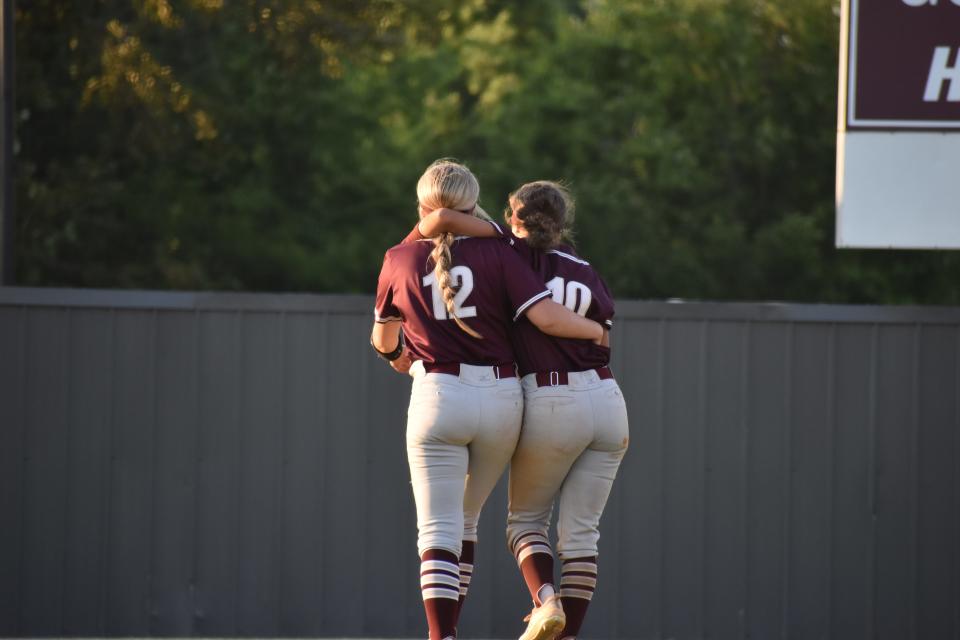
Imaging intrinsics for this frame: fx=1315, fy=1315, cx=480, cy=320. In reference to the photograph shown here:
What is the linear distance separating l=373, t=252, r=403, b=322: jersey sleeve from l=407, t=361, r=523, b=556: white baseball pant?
219 mm

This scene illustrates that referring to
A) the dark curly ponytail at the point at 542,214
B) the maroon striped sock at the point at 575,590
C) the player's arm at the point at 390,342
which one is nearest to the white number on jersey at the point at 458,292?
the player's arm at the point at 390,342

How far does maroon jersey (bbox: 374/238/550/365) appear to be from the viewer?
15.3 ft

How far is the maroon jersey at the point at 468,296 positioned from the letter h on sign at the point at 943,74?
9.11 feet

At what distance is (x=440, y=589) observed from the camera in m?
4.68

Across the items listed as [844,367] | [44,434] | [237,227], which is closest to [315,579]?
[44,434]

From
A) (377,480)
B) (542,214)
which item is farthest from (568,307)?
(377,480)

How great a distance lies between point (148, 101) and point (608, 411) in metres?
11.0

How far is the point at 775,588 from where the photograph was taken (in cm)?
661

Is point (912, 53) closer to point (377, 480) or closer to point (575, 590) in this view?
point (575, 590)

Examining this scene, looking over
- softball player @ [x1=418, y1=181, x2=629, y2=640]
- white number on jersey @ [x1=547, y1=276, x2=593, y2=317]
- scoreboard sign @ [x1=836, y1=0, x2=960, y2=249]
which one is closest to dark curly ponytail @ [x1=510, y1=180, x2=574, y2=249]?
softball player @ [x1=418, y1=181, x2=629, y2=640]

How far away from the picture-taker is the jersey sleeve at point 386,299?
15.7ft

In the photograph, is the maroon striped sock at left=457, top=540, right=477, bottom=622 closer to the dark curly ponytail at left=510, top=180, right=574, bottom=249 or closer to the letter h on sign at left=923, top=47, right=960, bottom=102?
the dark curly ponytail at left=510, top=180, right=574, bottom=249

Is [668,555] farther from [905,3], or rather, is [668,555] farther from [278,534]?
[905,3]

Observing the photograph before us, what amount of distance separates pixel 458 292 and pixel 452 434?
0.50 meters
